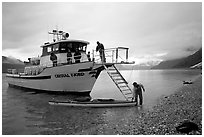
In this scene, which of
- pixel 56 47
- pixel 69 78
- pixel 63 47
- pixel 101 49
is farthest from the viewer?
pixel 56 47

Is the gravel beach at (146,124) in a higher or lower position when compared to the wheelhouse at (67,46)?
lower

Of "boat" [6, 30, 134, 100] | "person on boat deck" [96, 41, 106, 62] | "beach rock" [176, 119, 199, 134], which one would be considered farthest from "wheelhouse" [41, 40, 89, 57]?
"beach rock" [176, 119, 199, 134]

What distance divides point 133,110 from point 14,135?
6.04 m

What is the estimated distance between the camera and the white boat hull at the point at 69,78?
1419 centimetres

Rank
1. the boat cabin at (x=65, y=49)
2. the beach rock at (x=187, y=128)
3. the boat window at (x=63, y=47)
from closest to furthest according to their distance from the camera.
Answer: the beach rock at (x=187, y=128) → the boat cabin at (x=65, y=49) → the boat window at (x=63, y=47)

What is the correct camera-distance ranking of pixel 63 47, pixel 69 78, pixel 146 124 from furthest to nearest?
pixel 63 47, pixel 69 78, pixel 146 124

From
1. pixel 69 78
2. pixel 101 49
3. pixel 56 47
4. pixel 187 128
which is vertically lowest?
pixel 187 128

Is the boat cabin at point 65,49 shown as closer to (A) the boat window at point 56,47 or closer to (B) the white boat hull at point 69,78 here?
(A) the boat window at point 56,47

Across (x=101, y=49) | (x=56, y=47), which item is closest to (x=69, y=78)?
(x=56, y=47)

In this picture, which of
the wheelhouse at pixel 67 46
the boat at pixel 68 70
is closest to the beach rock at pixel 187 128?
the boat at pixel 68 70

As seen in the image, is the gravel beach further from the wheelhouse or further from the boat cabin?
the wheelhouse

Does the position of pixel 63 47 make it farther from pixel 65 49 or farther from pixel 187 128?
pixel 187 128

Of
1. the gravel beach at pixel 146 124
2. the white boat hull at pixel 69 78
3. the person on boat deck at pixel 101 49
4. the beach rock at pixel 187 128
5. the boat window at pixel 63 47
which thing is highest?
the boat window at pixel 63 47

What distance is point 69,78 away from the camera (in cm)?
1460
